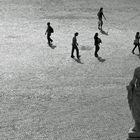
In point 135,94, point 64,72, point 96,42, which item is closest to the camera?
point 135,94

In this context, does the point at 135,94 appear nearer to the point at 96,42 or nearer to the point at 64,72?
the point at 64,72

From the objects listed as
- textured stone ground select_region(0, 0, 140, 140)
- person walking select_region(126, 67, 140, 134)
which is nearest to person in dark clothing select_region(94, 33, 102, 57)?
textured stone ground select_region(0, 0, 140, 140)

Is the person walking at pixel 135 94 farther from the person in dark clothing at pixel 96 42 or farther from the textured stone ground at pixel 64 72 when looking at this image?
the person in dark clothing at pixel 96 42

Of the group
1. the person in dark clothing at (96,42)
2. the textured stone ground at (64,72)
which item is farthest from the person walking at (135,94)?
the person in dark clothing at (96,42)

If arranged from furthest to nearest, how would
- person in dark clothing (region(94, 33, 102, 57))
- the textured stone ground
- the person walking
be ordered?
1. person in dark clothing (region(94, 33, 102, 57))
2. the textured stone ground
3. the person walking

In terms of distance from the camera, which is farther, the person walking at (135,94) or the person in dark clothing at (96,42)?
the person in dark clothing at (96,42)

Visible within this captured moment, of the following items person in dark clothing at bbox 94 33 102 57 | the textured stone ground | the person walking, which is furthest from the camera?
person in dark clothing at bbox 94 33 102 57

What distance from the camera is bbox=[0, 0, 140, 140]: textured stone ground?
15656 mm

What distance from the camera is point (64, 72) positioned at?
67.8ft

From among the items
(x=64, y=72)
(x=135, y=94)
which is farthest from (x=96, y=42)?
(x=135, y=94)

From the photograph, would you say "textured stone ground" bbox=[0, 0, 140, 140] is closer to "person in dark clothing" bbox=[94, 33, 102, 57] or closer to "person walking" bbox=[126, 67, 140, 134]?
"person in dark clothing" bbox=[94, 33, 102, 57]

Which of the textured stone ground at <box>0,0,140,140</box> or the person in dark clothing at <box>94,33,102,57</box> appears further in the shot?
the person in dark clothing at <box>94,33,102,57</box>

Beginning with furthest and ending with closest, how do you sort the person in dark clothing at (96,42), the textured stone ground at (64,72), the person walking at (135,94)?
the person in dark clothing at (96,42) < the textured stone ground at (64,72) < the person walking at (135,94)

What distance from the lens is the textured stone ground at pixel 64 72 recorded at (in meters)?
15.7
